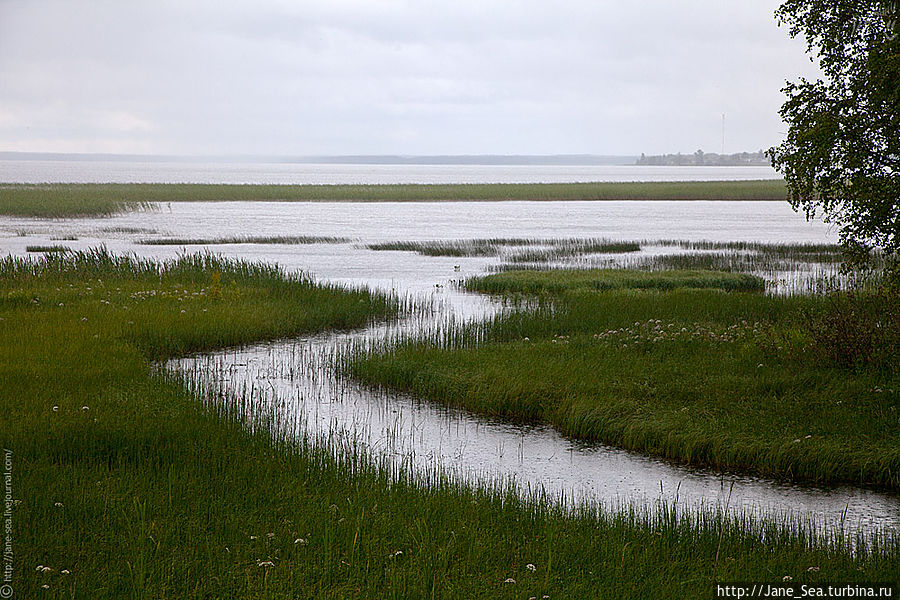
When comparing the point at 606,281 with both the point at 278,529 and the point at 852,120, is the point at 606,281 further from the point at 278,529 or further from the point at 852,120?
the point at 278,529

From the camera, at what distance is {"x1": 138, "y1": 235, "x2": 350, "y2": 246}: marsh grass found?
4281 cm

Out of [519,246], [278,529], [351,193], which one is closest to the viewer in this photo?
[278,529]

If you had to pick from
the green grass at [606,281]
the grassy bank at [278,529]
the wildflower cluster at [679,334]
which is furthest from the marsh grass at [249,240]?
the grassy bank at [278,529]

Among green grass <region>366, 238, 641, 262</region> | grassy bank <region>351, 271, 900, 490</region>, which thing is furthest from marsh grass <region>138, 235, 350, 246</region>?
grassy bank <region>351, 271, 900, 490</region>

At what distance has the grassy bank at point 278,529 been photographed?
6738mm

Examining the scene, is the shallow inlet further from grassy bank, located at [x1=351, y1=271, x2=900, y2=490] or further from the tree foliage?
the tree foliage

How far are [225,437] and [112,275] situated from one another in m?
15.0

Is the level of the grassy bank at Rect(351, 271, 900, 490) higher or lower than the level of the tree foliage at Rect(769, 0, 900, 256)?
lower

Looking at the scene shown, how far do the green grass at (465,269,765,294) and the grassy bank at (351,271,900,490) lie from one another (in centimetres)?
548

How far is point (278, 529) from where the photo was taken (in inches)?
304

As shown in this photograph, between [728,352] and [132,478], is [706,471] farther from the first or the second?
[132,478]

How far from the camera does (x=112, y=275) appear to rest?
2400cm

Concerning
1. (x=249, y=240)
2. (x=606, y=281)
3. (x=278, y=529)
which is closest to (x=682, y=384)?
(x=278, y=529)

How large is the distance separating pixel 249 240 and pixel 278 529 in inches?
1559
